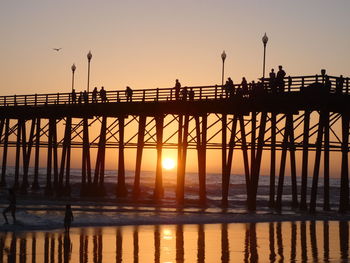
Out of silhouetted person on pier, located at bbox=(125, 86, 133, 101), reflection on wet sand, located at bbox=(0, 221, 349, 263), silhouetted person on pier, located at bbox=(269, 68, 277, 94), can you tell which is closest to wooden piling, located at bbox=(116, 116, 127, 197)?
silhouetted person on pier, located at bbox=(125, 86, 133, 101)

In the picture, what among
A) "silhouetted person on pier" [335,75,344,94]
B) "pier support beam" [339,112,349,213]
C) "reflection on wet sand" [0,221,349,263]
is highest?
"silhouetted person on pier" [335,75,344,94]

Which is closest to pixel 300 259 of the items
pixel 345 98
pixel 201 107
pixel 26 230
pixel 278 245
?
pixel 278 245

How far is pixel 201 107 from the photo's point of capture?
40.4 m

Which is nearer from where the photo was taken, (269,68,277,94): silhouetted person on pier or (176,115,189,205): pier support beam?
(269,68,277,94): silhouetted person on pier

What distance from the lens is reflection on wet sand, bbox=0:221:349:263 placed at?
794 inches

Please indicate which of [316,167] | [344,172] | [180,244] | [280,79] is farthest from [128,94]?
[180,244]

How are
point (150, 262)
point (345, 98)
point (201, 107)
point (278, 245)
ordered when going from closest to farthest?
point (150, 262) < point (278, 245) < point (345, 98) < point (201, 107)

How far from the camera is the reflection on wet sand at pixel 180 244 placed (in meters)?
20.2

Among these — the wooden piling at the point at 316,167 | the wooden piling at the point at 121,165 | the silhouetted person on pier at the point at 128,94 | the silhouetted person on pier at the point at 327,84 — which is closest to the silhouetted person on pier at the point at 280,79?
the silhouetted person on pier at the point at 327,84

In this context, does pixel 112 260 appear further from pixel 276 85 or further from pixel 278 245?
pixel 276 85

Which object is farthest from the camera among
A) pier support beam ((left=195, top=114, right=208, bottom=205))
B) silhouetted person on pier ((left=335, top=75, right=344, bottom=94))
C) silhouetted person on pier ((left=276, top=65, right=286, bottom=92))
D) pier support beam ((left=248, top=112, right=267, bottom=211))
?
pier support beam ((left=195, top=114, right=208, bottom=205))

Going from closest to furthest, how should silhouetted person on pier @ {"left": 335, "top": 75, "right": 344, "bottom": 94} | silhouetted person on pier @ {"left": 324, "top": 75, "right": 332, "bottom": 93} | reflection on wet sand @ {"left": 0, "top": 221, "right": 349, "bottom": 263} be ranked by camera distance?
reflection on wet sand @ {"left": 0, "top": 221, "right": 349, "bottom": 263} < silhouetted person on pier @ {"left": 324, "top": 75, "right": 332, "bottom": 93} < silhouetted person on pier @ {"left": 335, "top": 75, "right": 344, "bottom": 94}

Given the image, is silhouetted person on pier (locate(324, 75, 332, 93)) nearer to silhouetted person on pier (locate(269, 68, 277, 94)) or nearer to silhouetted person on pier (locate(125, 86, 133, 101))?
silhouetted person on pier (locate(269, 68, 277, 94))

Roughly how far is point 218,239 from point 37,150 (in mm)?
31647
